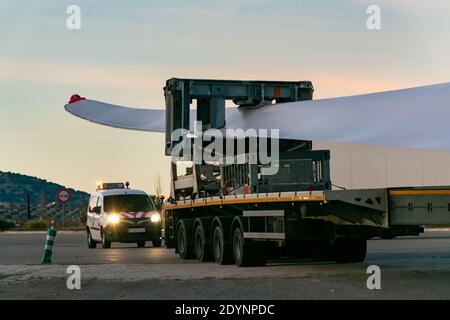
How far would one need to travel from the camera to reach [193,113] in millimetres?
24906

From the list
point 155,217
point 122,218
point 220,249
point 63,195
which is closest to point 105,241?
point 122,218

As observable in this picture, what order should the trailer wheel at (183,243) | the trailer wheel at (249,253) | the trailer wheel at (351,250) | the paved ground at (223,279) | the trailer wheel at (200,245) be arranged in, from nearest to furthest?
→ the paved ground at (223,279) < the trailer wheel at (249,253) < the trailer wheel at (351,250) < the trailer wheel at (200,245) < the trailer wheel at (183,243)

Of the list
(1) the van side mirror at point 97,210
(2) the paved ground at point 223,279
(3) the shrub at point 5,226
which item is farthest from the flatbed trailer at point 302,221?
(3) the shrub at point 5,226

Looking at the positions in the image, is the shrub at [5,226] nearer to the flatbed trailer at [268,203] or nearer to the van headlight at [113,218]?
the van headlight at [113,218]

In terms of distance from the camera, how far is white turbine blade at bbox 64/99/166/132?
29083 mm

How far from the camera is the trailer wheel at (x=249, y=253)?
792 inches

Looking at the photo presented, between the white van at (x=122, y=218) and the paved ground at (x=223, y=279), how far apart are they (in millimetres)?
6435

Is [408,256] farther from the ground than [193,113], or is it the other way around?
[193,113]

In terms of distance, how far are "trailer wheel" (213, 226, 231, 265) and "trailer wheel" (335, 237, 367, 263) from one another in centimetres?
221

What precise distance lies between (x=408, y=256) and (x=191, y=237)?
4.92m

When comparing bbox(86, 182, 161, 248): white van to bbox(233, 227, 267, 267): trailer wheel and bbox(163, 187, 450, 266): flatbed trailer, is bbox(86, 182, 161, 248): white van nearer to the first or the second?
bbox(163, 187, 450, 266): flatbed trailer
